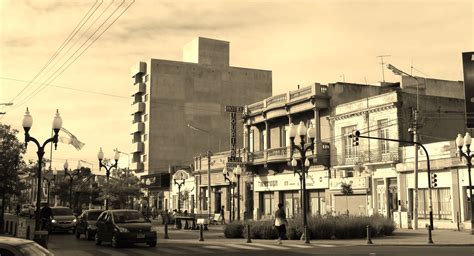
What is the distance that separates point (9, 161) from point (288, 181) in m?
25.8

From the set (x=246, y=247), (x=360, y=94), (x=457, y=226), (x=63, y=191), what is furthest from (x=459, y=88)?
(x=63, y=191)

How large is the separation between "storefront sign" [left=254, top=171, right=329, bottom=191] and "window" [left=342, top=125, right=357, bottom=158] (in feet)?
9.85

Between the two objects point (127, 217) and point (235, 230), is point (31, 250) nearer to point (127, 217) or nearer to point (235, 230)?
point (127, 217)

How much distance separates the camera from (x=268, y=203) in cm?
5431

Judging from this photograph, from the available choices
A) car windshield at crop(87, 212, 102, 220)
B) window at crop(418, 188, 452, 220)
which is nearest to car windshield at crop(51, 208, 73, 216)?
car windshield at crop(87, 212, 102, 220)

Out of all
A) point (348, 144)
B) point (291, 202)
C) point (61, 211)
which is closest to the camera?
point (61, 211)

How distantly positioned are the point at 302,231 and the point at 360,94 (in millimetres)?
26135

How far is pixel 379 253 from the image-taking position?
1750cm

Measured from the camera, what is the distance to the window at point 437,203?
35.9m

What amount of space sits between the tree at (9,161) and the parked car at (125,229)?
41.3ft

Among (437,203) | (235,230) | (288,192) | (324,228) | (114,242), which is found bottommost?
(114,242)

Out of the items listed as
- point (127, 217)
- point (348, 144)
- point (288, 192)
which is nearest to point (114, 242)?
point (127, 217)

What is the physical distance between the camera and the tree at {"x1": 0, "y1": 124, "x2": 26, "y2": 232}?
3244cm

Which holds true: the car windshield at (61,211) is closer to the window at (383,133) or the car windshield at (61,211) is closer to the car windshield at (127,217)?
the car windshield at (127,217)
